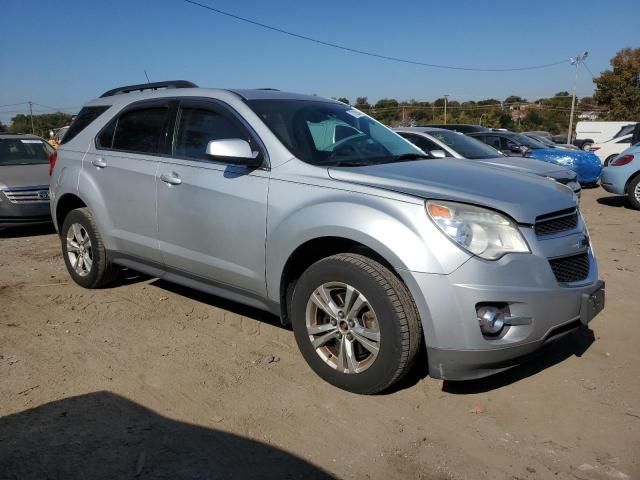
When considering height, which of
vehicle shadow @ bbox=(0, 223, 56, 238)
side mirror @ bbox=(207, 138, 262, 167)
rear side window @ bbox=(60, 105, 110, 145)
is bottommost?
vehicle shadow @ bbox=(0, 223, 56, 238)

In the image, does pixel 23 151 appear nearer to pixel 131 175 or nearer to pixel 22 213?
pixel 22 213

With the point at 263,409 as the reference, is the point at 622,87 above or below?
above

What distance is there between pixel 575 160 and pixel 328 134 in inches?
416

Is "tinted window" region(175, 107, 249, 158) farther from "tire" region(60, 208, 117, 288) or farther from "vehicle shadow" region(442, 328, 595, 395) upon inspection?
"vehicle shadow" region(442, 328, 595, 395)

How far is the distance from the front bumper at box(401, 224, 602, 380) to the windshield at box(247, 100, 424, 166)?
1169mm

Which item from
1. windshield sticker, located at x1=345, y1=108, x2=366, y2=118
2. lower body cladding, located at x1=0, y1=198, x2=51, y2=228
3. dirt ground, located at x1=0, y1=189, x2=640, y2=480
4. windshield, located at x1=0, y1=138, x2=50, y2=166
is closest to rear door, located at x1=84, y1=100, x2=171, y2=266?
dirt ground, located at x1=0, y1=189, x2=640, y2=480

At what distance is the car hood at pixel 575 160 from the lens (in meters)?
12.1

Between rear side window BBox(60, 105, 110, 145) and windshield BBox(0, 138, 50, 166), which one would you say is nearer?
rear side window BBox(60, 105, 110, 145)

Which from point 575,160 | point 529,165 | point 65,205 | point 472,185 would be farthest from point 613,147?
point 65,205

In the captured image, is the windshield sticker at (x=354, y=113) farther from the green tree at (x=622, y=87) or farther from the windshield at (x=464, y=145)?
the green tree at (x=622, y=87)

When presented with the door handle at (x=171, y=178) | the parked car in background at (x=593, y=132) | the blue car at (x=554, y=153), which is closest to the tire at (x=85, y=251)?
the door handle at (x=171, y=178)

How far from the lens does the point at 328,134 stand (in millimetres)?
4004

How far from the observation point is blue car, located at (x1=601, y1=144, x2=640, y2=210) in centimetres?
1029

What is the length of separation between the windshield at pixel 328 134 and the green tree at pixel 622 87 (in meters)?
42.7
